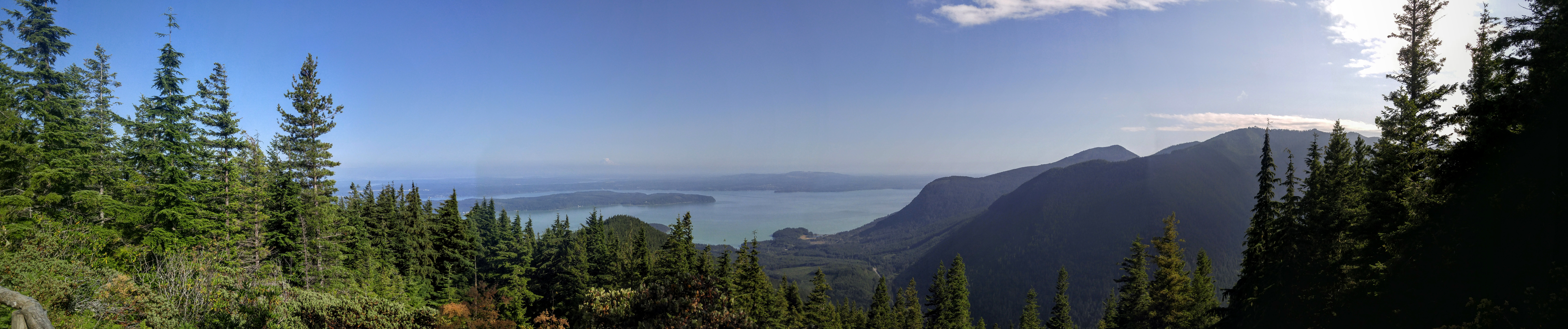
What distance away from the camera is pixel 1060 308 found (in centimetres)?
4425

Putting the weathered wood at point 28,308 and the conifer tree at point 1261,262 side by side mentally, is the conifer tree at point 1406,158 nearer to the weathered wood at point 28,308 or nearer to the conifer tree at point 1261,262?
the conifer tree at point 1261,262

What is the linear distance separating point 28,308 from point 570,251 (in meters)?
27.5

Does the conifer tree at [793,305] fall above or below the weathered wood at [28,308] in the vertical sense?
below

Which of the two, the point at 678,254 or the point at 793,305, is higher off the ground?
the point at 678,254

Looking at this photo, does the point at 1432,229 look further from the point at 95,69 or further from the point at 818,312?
the point at 95,69

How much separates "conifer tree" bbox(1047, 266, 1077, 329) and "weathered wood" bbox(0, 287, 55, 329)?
1902 inches

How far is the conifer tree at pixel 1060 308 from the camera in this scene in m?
42.2

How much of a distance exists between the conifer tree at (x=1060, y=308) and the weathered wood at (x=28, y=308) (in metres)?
48.3

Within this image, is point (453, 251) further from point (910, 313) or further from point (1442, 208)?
point (1442, 208)

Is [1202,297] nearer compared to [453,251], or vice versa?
[1202,297]

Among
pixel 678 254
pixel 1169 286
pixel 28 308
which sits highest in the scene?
pixel 28 308

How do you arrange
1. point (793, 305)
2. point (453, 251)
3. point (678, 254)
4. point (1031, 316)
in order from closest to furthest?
point (678, 254) < point (453, 251) < point (793, 305) < point (1031, 316)

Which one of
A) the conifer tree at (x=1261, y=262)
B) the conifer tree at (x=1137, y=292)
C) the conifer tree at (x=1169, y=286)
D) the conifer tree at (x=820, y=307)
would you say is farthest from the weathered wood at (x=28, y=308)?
the conifer tree at (x=1137, y=292)

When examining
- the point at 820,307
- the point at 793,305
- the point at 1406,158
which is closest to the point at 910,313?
the point at 820,307
